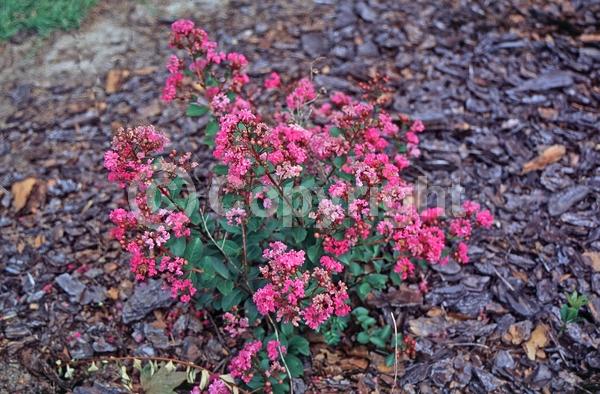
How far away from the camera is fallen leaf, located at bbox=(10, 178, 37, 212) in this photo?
13.5 feet

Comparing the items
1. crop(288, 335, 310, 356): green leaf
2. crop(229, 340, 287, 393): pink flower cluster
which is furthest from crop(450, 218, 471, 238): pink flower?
crop(229, 340, 287, 393): pink flower cluster

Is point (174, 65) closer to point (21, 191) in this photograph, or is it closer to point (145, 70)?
point (21, 191)

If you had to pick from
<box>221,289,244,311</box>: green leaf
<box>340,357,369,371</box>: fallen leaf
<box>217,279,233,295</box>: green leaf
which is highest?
<box>217,279,233,295</box>: green leaf

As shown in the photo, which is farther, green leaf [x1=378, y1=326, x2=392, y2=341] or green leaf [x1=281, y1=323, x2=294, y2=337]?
green leaf [x1=378, y1=326, x2=392, y2=341]

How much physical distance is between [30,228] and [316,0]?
3047 millimetres

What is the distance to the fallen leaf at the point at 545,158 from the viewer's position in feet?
14.1

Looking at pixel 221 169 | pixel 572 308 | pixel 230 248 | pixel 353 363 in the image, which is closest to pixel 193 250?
pixel 230 248

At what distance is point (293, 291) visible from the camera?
107 inches

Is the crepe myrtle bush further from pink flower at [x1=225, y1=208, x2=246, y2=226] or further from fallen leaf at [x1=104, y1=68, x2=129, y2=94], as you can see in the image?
fallen leaf at [x1=104, y1=68, x2=129, y2=94]

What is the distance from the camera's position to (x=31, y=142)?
4.48 meters

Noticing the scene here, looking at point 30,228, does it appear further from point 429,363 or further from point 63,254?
point 429,363

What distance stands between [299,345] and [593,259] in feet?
6.18

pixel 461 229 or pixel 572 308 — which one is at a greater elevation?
pixel 461 229

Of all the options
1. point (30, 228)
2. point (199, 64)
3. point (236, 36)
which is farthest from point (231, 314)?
point (236, 36)
